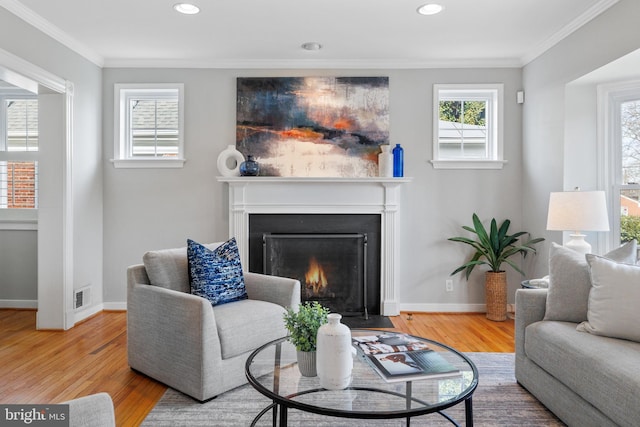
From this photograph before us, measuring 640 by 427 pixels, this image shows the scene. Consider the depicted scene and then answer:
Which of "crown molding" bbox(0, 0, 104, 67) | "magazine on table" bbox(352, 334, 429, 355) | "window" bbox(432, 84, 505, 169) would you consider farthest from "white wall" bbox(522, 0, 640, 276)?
"crown molding" bbox(0, 0, 104, 67)

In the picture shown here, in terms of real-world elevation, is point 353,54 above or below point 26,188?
above

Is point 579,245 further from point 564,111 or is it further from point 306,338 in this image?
point 306,338

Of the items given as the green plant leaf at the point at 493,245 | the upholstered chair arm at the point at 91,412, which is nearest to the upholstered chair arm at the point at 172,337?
the upholstered chair arm at the point at 91,412

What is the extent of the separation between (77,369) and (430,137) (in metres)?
3.53

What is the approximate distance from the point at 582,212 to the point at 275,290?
213cm

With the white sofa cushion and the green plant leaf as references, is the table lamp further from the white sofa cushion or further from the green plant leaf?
the green plant leaf

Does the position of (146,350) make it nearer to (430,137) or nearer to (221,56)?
(221,56)

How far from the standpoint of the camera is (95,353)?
309 cm

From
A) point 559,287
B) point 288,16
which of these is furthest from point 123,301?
point 559,287

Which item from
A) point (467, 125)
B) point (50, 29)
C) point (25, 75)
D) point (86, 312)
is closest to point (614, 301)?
point (467, 125)

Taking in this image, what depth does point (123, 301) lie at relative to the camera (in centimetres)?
428

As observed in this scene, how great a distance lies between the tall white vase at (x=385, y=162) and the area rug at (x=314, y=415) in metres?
2.10

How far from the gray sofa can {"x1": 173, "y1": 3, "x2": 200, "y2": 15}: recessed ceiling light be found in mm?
2903

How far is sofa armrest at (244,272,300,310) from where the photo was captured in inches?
110
